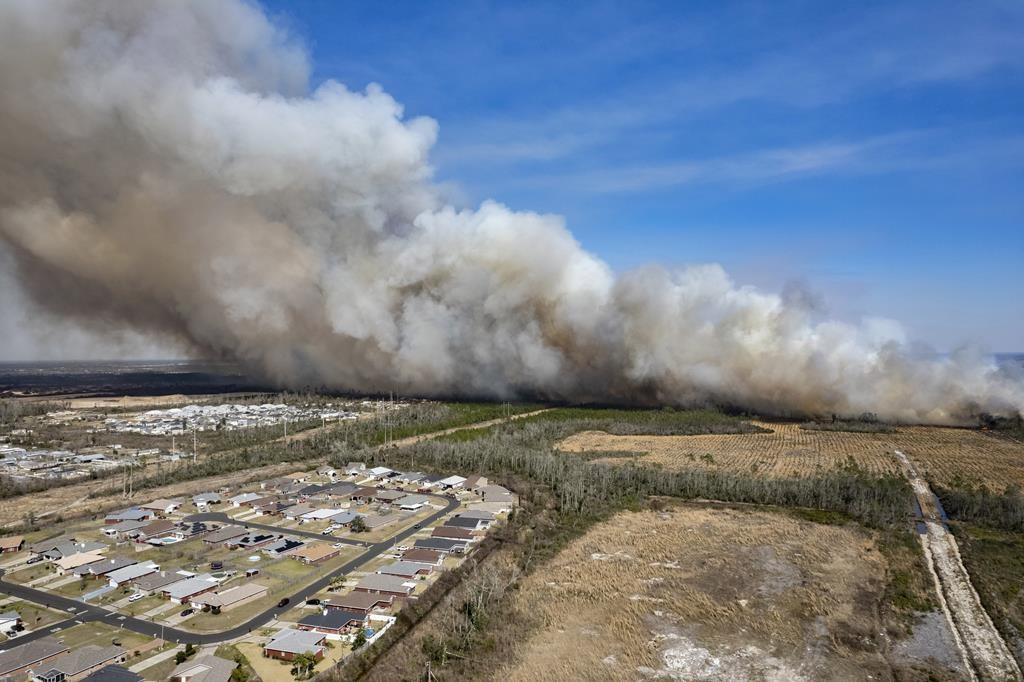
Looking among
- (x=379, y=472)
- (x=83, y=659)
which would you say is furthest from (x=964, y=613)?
(x=379, y=472)

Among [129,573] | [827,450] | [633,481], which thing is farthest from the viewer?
[827,450]

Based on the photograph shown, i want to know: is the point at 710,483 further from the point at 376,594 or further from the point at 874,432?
the point at 874,432

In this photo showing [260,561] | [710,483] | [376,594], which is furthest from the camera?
[710,483]

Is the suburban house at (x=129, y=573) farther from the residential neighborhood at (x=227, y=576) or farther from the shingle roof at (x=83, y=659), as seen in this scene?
the shingle roof at (x=83, y=659)

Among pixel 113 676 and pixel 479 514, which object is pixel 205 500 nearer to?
pixel 479 514

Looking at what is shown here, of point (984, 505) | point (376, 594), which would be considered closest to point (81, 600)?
point (376, 594)

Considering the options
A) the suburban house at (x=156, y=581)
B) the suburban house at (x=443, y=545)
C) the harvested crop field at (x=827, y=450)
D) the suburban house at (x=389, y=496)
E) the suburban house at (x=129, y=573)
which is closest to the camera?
the suburban house at (x=156, y=581)

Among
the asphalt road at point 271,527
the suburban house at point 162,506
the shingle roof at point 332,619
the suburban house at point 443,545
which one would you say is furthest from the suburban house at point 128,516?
the shingle roof at point 332,619
